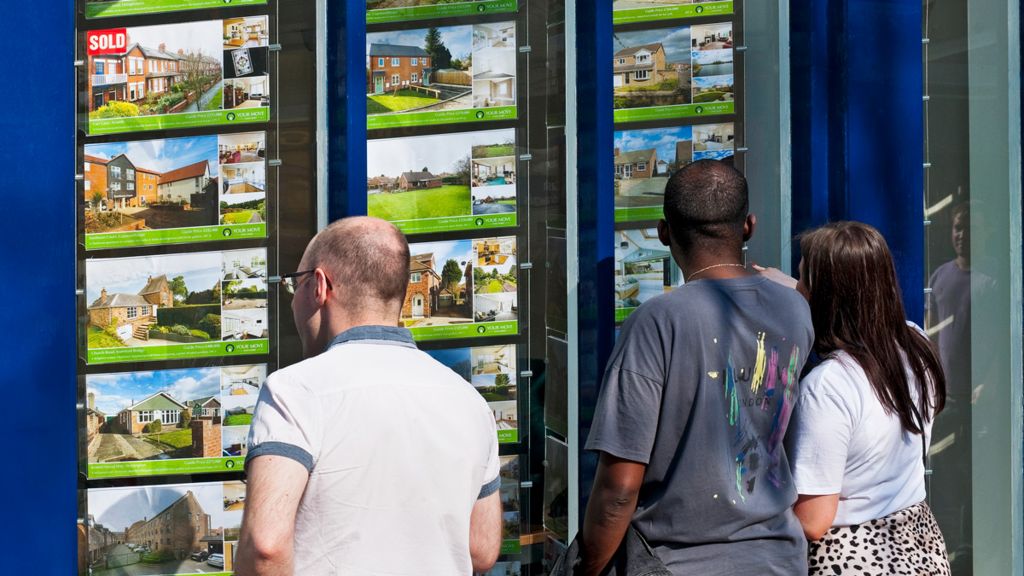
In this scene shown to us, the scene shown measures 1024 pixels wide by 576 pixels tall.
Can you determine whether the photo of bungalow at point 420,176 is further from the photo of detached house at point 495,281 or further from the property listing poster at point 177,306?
the property listing poster at point 177,306

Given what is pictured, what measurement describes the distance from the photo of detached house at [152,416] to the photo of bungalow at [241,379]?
0.02 m

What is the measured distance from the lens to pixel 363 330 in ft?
6.81

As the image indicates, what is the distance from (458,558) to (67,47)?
1784mm

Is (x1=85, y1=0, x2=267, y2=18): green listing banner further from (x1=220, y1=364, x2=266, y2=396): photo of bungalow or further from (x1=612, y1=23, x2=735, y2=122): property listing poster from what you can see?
(x1=612, y1=23, x2=735, y2=122): property listing poster

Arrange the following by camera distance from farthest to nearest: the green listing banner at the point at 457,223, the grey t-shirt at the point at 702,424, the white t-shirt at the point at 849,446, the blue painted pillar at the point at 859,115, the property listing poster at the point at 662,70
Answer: the blue painted pillar at the point at 859,115, the property listing poster at the point at 662,70, the green listing banner at the point at 457,223, the white t-shirt at the point at 849,446, the grey t-shirt at the point at 702,424

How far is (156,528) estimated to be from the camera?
10.6ft

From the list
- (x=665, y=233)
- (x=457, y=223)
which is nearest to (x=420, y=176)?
(x=457, y=223)

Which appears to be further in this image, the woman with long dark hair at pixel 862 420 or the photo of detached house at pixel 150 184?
the photo of detached house at pixel 150 184

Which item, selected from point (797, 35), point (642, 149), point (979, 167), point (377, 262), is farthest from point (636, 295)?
point (377, 262)

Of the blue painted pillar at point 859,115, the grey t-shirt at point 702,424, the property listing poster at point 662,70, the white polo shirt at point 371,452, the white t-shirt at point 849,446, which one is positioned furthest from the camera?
the blue painted pillar at point 859,115

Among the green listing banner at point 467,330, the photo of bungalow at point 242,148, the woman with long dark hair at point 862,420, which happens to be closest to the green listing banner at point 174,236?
the photo of bungalow at point 242,148

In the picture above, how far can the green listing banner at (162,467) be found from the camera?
3221 mm

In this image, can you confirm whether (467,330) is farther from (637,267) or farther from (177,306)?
(177,306)

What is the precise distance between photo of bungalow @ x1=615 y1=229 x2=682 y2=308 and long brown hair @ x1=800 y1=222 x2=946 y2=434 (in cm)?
94
